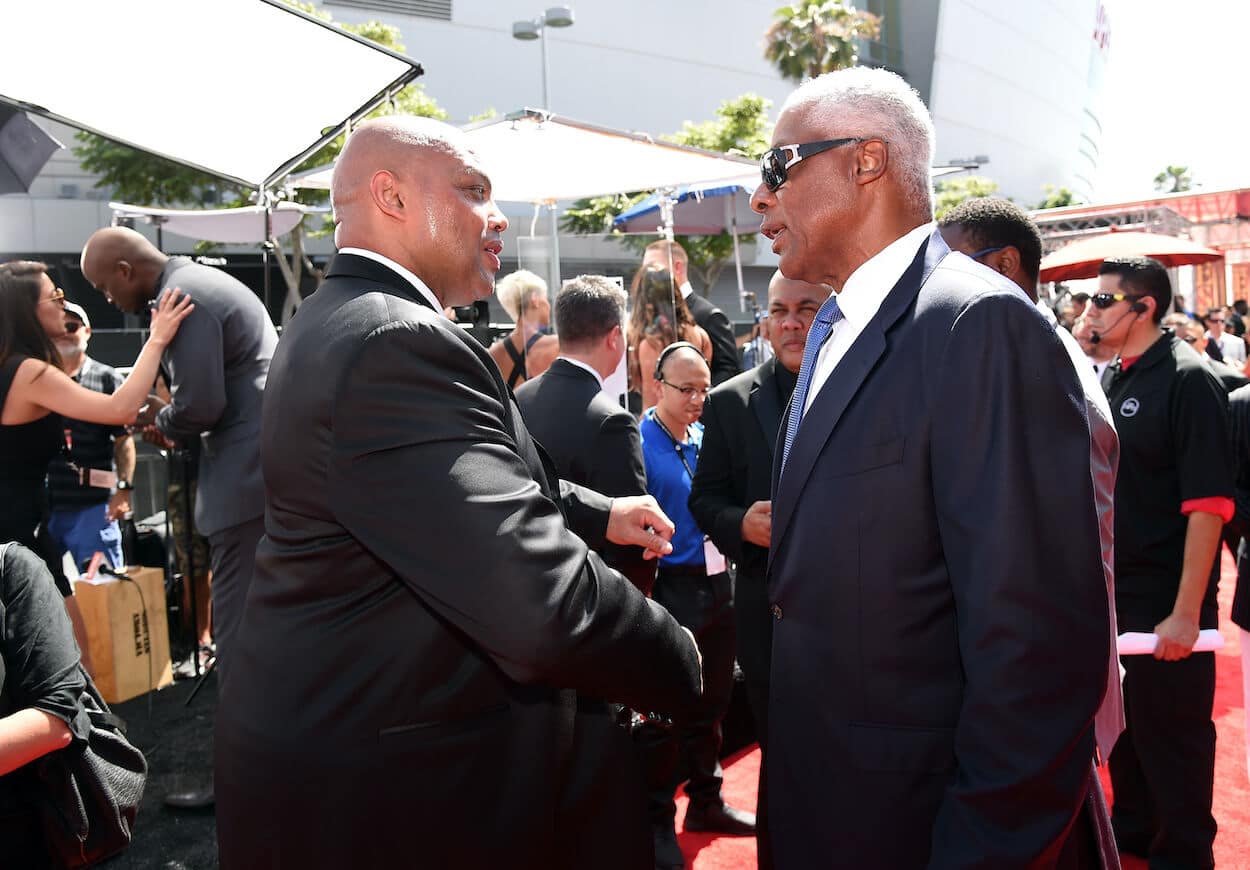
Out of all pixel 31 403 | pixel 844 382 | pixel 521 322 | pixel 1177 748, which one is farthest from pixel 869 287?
pixel 521 322

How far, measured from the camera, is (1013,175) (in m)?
67.3

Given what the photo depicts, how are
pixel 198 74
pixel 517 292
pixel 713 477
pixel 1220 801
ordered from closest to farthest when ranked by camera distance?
pixel 713 477, pixel 198 74, pixel 1220 801, pixel 517 292

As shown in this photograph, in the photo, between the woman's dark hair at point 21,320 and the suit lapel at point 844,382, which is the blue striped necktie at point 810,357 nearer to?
the suit lapel at point 844,382

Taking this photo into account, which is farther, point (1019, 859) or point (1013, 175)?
point (1013, 175)

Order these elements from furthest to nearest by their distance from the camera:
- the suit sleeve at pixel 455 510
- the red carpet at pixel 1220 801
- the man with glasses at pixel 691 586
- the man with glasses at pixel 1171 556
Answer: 1. the man with glasses at pixel 691 586
2. the red carpet at pixel 1220 801
3. the man with glasses at pixel 1171 556
4. the suit sleeve at pixel 455 510

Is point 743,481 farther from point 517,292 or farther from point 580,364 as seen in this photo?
point 517,292

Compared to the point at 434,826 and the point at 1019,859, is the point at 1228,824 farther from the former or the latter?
the point at 434,826

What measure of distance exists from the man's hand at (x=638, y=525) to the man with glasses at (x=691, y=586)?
162 centimetres

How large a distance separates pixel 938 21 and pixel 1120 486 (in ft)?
202

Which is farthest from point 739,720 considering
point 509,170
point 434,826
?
point 509,170

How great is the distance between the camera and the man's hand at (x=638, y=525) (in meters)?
2.47

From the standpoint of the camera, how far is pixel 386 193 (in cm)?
203

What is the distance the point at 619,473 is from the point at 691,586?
2.80 feet

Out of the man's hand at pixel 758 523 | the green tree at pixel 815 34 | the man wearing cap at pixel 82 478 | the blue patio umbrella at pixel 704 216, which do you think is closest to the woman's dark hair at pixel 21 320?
the man wearing cap at pixel 82 478
